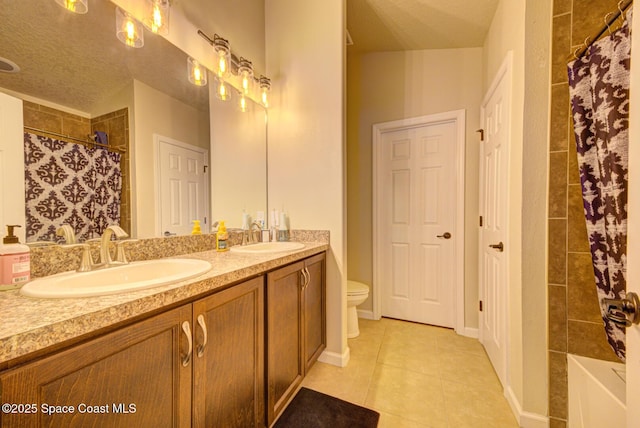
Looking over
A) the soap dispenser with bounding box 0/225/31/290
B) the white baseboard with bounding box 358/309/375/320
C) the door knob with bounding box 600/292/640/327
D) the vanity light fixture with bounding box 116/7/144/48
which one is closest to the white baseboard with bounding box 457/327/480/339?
the white baseboard with bounding box 358/309/375/320

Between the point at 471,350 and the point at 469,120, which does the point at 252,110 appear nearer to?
the point at 469,120

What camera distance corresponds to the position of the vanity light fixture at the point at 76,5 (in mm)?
951

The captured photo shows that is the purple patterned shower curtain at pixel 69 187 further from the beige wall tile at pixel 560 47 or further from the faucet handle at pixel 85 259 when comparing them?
the beige wall tile at pixel 560 47

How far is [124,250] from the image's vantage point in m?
1.07

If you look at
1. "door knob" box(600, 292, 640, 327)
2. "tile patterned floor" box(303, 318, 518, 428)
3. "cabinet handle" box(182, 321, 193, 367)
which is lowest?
"tile patterned floor" box(303, 318, 518, 428)

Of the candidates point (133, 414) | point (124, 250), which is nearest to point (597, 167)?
point (133, 414)

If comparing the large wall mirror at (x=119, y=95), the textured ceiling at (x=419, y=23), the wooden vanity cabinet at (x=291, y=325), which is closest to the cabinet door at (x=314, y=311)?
the wooden vanity cabinet at (x=291, y=325)

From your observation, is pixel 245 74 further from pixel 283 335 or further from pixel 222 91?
pixel 283 335

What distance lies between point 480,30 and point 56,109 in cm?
281

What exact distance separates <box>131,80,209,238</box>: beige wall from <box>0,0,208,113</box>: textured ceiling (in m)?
0.07

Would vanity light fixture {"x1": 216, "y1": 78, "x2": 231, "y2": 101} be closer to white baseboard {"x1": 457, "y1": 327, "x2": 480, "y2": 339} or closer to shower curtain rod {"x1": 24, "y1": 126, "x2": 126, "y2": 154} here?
shower curtain rod {"x1": 24, "y1": 126, "x2": 126, "y2": 154}

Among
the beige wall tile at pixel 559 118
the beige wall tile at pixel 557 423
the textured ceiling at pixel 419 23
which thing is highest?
the textured ceiling at pixel 419 23

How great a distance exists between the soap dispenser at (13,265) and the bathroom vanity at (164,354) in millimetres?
80

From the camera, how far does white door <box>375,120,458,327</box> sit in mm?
2404
